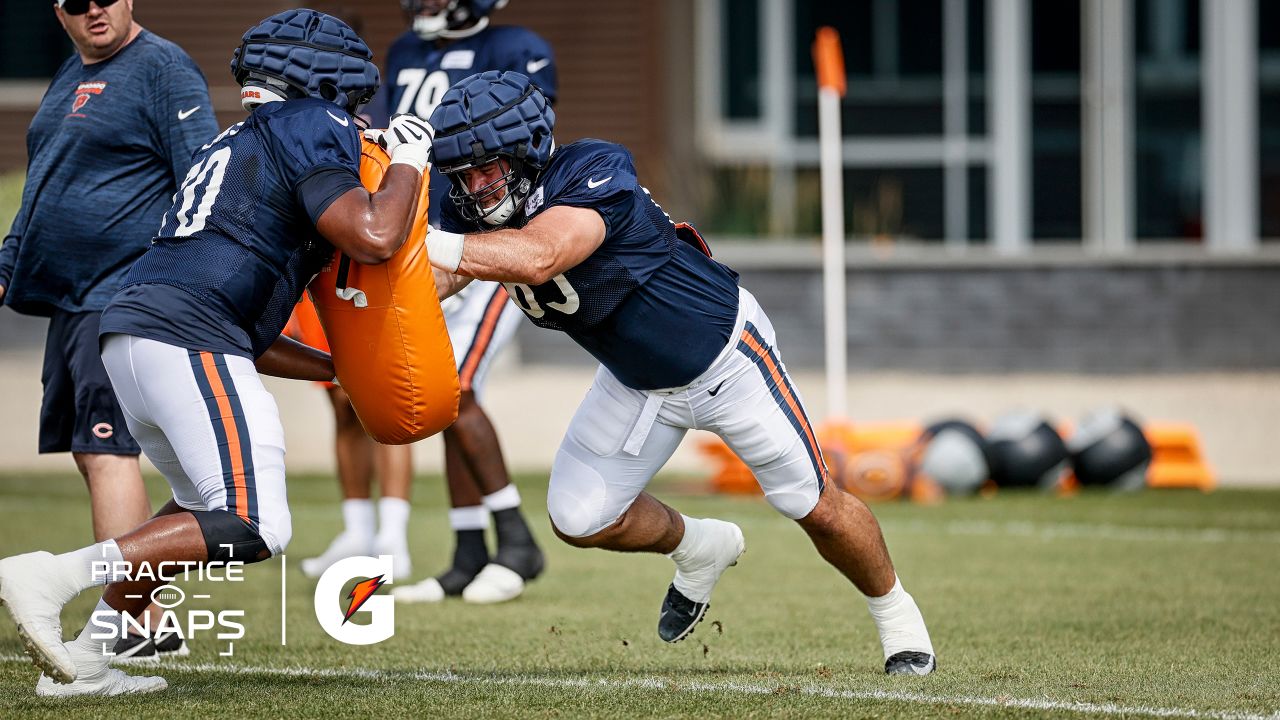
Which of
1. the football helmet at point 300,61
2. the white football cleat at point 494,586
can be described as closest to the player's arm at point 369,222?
the football helmet at point 300,61

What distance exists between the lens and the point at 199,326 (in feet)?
13.6

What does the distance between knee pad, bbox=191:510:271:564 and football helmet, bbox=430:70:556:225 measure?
1.07 m

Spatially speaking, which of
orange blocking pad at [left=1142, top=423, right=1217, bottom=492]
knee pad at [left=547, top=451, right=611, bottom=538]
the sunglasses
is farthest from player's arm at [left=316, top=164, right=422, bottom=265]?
orange blocking pad at [left=1142, top=423, right=1217, bottom=492]

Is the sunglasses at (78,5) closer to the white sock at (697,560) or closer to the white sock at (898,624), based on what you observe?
the white sock at (697,560)

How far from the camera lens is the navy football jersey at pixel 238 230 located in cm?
413

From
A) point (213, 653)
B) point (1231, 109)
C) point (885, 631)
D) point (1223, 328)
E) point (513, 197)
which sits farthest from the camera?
point (1231, 109)

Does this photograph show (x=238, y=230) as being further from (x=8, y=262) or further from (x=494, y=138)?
(x=8, y=262)

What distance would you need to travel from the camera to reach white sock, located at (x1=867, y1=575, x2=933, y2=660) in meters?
4.79

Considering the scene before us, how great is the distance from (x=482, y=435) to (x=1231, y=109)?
12279mm

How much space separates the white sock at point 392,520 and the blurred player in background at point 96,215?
1.84 m

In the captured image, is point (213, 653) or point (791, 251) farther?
point (791, 251)

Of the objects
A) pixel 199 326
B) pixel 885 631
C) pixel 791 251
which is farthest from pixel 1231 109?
pixel 199 326

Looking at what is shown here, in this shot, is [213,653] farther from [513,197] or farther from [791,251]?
[791,251]

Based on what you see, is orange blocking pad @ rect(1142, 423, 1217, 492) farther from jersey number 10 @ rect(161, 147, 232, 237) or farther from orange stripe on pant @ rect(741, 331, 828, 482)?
jersey number 10 @ rect(161, 147, 232, 237)
